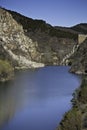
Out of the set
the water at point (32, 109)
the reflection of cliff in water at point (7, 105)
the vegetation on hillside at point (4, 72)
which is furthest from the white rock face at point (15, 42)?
the water at point (32, 109)

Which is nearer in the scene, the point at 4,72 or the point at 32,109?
the point at 32,109

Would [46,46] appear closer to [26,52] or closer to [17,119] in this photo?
[26,52]

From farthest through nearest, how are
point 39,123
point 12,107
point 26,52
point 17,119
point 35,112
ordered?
1. point 26,52
2. point 12,107
3. point 35,112
4. point 17,119
5. point 39,123

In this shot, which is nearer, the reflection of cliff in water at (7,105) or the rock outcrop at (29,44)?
the reflection of cliff in water at (7,105)

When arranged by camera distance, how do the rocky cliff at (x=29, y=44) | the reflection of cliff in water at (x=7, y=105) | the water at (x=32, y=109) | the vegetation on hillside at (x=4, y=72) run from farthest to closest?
the rocky cliff at (x=29, y=44), the vegetation on hillside at (x=4, y=72), the reflection of cliff in water at (x=7, y=105), the water at (x=32, y=109)

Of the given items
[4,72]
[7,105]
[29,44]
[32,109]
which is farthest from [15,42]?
[32,109]

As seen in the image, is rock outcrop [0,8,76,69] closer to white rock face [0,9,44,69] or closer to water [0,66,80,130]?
white rock face [0,9,44,69]

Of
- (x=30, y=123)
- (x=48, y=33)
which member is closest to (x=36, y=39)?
(x=48, y=33)

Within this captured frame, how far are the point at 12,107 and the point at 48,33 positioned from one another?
6130 inches

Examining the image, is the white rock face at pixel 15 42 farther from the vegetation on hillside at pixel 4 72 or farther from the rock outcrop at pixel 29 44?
the vegetation on hillside at pixel 4 72

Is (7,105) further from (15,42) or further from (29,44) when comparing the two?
(29,44)

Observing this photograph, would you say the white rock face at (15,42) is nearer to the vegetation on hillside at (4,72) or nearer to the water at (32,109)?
the vegetation on hillside at (4,72)

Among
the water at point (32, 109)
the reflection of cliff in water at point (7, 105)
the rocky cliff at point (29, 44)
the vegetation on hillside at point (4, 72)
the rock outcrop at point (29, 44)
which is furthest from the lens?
the rock outcrop at point (29, 44)

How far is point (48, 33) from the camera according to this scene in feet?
645
